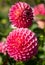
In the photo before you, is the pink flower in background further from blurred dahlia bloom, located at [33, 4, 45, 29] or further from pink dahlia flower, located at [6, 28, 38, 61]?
pink dahlia flower, located at [6, 28, 38, 61]

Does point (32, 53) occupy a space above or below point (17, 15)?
below

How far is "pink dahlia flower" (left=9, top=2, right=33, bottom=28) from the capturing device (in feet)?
6.94

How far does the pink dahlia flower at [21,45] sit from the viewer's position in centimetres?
190

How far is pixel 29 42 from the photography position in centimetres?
193

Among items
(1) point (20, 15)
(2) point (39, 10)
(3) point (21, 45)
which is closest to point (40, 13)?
(2) point (39, 10)

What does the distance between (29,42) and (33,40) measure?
0.03 m

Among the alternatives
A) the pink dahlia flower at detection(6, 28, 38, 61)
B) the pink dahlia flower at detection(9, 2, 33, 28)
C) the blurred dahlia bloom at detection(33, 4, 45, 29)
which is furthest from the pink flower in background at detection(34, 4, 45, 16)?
the pink dahlia flower at detection(6, 28, 38, 61)

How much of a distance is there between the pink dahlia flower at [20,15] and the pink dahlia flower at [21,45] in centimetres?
15

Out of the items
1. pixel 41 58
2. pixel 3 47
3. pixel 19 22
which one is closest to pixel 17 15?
pixel 19 22

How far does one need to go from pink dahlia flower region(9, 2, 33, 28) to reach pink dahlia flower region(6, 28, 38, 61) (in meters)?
0.15

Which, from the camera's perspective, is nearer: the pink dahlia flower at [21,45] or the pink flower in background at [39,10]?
the pink dahlia flower at [21,45]

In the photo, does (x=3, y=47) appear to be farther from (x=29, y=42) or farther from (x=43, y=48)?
(x=43, y=48)

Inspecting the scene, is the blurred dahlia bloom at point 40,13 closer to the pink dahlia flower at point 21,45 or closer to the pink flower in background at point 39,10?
the pink flower in background at point 39,10

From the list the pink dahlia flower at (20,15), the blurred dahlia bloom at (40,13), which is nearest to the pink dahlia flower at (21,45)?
the pink dahlia flower at (20,15)
